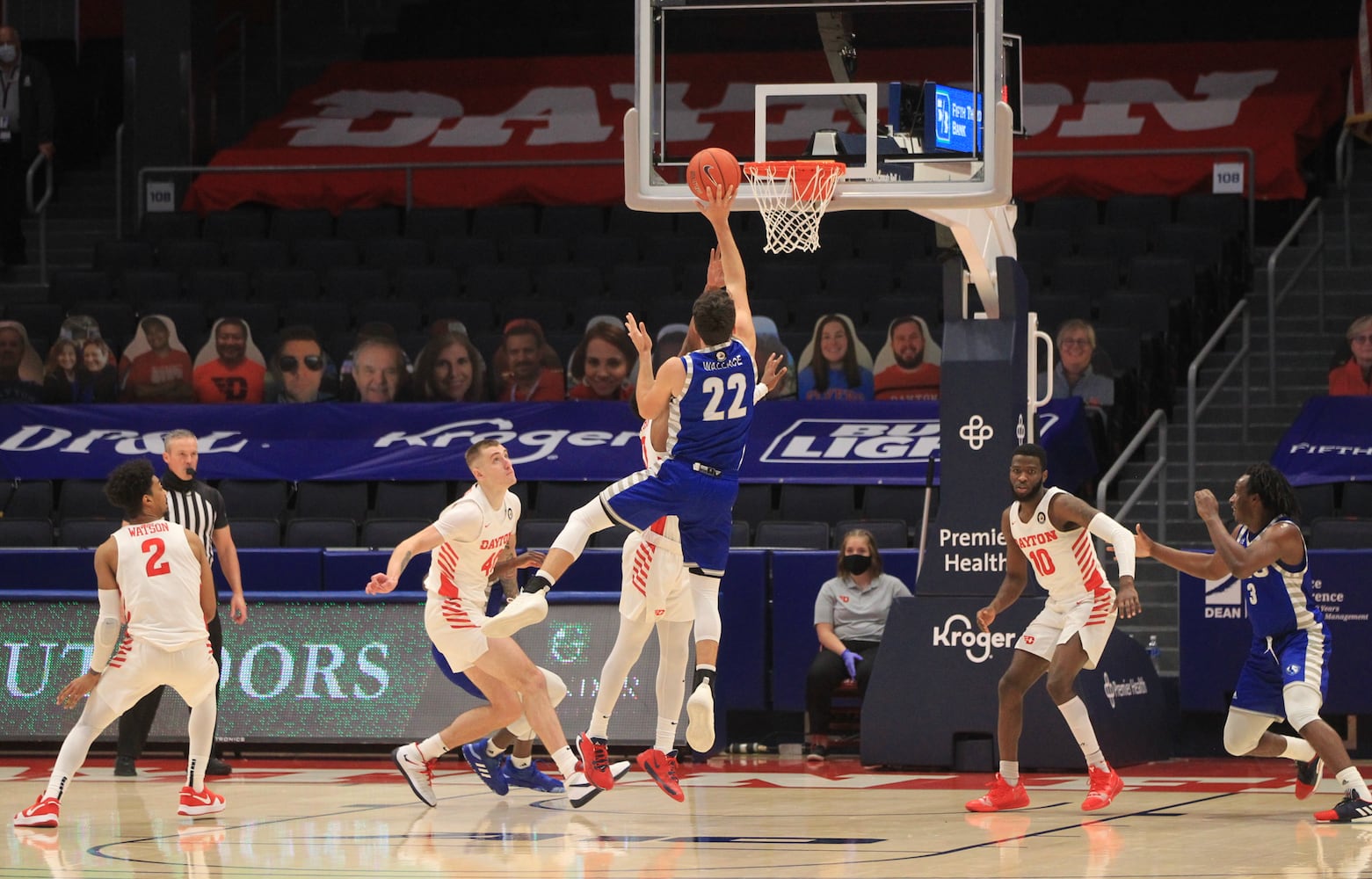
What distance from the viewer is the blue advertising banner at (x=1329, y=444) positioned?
15492mm

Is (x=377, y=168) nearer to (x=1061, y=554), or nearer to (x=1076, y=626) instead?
(x=1061, y=554)

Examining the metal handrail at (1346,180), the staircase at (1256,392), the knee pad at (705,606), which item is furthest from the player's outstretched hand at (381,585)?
the metal handrail at (1346,180)

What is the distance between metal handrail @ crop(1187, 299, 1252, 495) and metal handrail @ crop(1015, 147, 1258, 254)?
1286 mm

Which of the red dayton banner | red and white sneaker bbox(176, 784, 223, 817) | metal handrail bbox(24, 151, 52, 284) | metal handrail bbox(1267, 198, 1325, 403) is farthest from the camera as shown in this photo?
metal handrail bbox(24, 151, 52, 284)

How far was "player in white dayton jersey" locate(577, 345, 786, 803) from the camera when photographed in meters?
10.2

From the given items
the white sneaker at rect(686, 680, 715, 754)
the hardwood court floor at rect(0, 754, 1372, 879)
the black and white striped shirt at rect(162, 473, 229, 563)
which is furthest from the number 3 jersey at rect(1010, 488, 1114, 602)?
the black and white striped shirt at rect(162, 473, 229, 563)

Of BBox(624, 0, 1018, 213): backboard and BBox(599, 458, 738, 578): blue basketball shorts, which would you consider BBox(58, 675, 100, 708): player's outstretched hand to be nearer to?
BBox(599, 458, 738, 578): blue basketball shorts

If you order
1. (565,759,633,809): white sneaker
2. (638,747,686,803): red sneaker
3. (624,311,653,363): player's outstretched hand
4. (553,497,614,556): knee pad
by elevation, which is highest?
(624,311,653,363): player's outstretched hand

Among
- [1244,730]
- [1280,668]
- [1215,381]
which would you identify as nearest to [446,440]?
[1215,381]

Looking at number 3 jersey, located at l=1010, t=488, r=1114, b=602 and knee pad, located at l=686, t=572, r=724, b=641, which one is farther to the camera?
number 3 jersey, located at l=1010, t=488, r=1114, b=602

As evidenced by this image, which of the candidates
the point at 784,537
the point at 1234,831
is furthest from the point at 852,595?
the point at 1234,831

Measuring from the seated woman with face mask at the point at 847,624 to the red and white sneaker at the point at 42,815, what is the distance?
5778 mm

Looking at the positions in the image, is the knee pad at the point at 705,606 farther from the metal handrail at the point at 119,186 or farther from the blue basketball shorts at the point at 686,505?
the metal handrail at the point at 119,186

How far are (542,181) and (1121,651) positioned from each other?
35.1 feet
